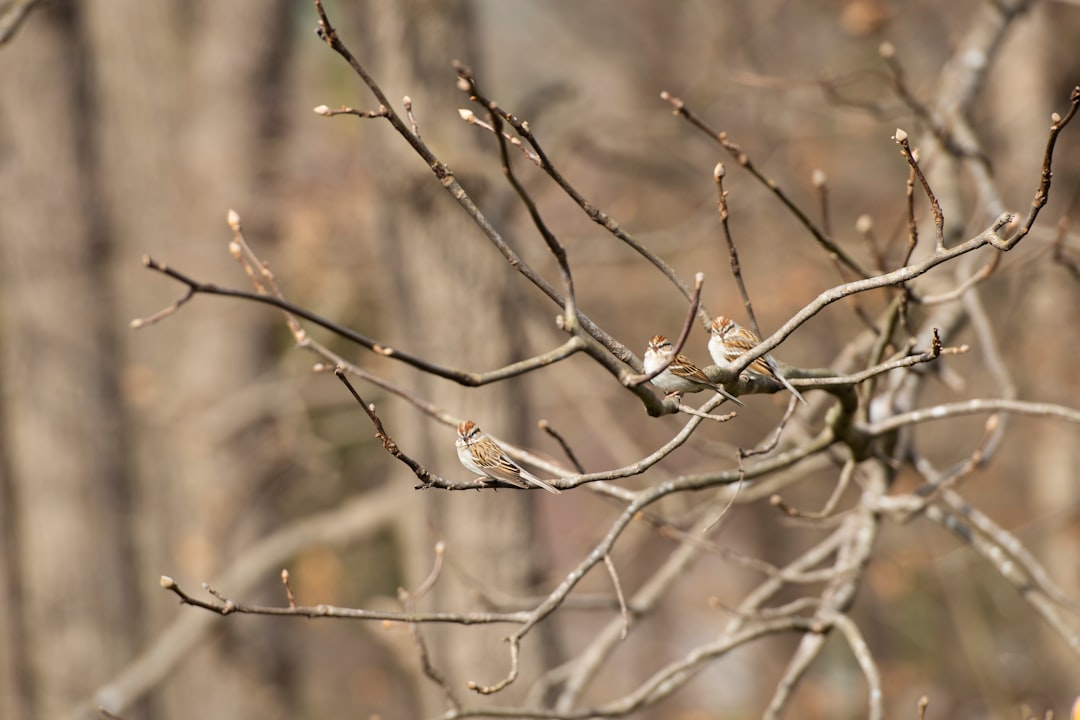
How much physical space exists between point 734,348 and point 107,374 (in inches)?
310

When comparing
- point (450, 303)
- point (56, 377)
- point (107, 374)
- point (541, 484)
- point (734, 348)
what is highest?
point (107, 374)

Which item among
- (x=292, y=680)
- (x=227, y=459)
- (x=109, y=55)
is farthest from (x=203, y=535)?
(x=109, y=55)

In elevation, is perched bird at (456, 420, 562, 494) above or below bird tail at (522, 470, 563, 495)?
above

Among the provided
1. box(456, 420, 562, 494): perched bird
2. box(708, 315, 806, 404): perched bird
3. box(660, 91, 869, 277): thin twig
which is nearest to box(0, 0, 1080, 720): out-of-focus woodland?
box(660, 91, 869, 277): thin twig

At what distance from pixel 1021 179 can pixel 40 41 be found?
7.47 m

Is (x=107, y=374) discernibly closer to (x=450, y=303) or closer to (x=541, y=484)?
(x=450, y=303)

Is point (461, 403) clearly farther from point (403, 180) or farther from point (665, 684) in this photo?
point (665, 684)

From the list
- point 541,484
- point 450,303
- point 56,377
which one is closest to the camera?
point 541,484

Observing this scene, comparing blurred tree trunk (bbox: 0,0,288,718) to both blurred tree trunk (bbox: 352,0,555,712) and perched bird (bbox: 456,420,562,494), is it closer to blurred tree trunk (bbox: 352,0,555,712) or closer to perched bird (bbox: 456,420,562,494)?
blurred tree trunk (bbox: 352,0,555,712)

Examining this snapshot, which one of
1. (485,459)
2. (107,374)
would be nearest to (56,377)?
(107,374)

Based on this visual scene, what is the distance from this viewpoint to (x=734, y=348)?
230cm

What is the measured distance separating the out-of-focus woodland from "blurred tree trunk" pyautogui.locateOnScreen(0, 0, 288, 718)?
28 mm

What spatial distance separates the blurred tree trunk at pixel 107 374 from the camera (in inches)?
343

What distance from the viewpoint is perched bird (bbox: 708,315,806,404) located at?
228cm
